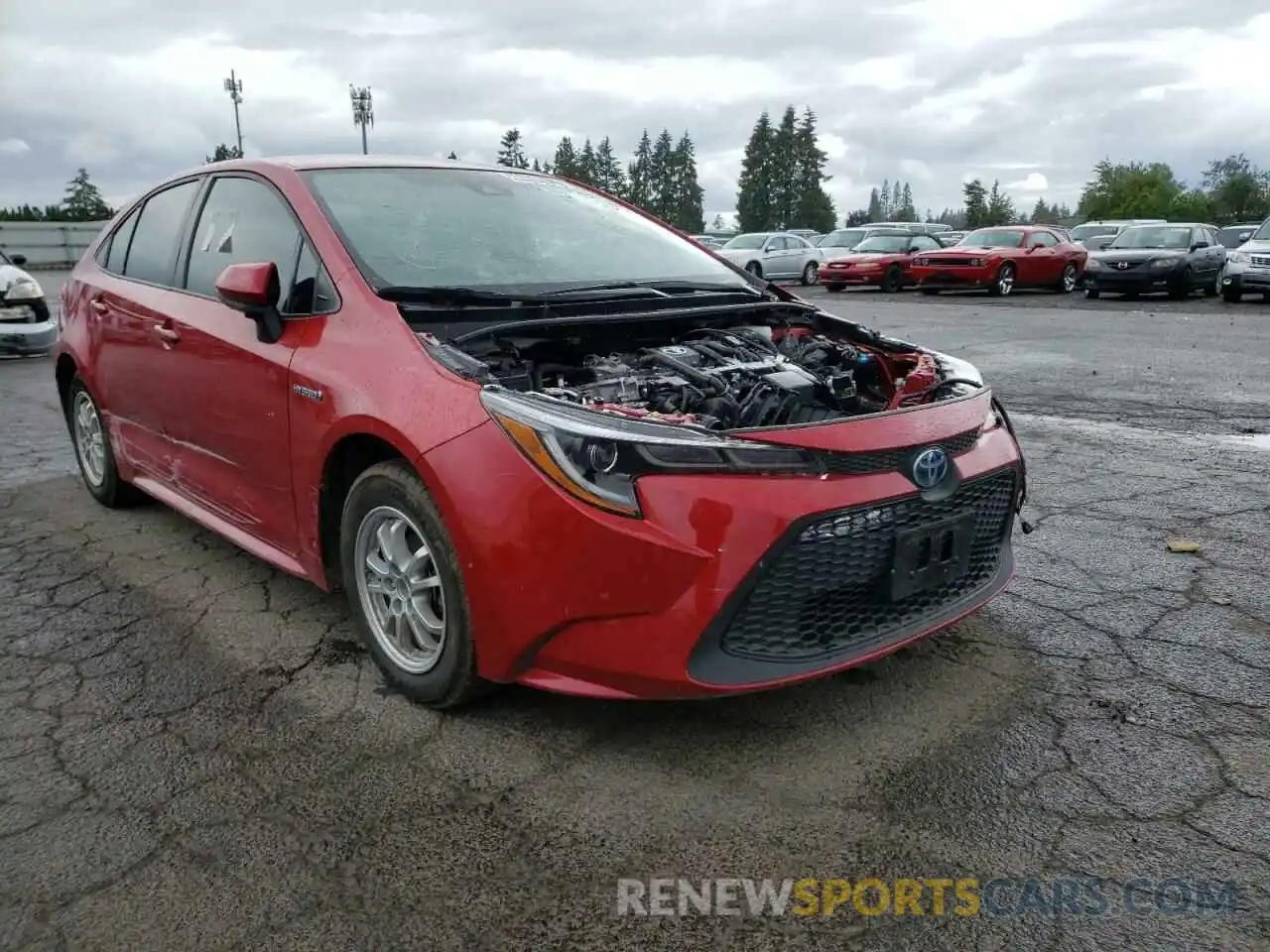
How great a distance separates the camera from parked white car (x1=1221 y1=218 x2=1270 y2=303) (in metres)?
17.0

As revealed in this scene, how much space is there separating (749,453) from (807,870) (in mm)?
967

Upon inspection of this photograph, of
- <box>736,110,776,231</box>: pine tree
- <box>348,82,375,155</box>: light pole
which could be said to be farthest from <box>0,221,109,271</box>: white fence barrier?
<box>736,110,776,231</box>: pine tree

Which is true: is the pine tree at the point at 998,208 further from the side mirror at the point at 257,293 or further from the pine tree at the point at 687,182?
the side mirror at the point at 257,293

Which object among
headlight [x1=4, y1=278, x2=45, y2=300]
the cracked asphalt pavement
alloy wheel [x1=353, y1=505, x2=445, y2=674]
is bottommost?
the cracked asphalt pavement

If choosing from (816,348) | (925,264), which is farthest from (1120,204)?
(816,348)

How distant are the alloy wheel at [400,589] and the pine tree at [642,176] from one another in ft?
309

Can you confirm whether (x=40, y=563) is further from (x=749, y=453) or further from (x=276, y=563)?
(x=749, y=453)

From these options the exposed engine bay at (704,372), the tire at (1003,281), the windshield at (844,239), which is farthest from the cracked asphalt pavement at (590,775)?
the windshield at (844,239)

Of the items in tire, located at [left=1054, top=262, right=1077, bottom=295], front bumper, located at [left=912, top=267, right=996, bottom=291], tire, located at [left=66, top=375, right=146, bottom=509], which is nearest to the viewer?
tire, located at [left=66, top=375, right=146, bottom=509]

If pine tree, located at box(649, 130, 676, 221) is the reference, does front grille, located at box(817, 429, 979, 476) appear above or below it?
below

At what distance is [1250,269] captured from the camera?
17.1 metres

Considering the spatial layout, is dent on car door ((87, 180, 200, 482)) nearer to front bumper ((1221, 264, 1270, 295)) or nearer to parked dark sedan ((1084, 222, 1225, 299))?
front bumper ((1221, 264, 1270, 295))

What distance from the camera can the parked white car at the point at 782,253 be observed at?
25969 millimetres

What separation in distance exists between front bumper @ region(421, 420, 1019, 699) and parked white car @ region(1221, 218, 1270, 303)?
17.7 metres
